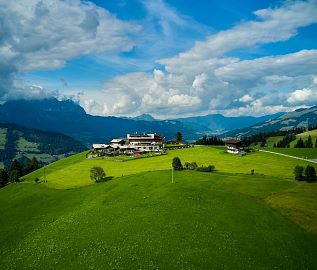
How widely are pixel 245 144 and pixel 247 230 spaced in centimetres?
10928

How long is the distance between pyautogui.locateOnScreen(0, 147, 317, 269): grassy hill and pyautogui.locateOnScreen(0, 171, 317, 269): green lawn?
15 centimetres

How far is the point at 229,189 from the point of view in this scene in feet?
266

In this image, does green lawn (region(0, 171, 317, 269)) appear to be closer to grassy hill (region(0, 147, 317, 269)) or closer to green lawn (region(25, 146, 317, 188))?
grassy hill (region(0, 147, 317, 269))

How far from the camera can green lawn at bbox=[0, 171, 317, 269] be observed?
47.5 m

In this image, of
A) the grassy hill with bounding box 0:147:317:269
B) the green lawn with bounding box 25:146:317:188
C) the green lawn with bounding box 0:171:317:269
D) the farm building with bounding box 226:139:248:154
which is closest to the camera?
the green lawn with bounding box 0:171:317:269

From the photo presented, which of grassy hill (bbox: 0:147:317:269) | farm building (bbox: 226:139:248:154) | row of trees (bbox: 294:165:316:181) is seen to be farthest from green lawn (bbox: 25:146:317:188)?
grassy hill (bbox: 0:147:317:269)

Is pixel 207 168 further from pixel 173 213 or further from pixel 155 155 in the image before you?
pixel 155 155

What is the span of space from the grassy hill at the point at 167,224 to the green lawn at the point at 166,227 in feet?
0.49

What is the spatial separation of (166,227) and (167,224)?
1308 millimetres

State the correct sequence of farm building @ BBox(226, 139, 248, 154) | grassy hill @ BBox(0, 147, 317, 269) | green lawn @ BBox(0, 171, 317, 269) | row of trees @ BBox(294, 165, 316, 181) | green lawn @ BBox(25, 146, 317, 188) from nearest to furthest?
1. green lawn @ BBox(0, 171, 317, 269)
2. grassy hill @ BBox(0, 147, 317, 269)
3. row of trees @ BBox(294, 165, 316, 181)
4. green lawn @ BBox(25, 146, 317, 188)
5. farm building @ BBox(226, 139, 248, 154)

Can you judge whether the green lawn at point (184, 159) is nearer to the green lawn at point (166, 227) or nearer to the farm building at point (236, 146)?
the farm building at point (236, 146)

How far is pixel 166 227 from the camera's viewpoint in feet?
190

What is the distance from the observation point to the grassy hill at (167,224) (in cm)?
4772

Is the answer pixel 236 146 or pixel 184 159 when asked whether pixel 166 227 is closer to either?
pixel 184 159
